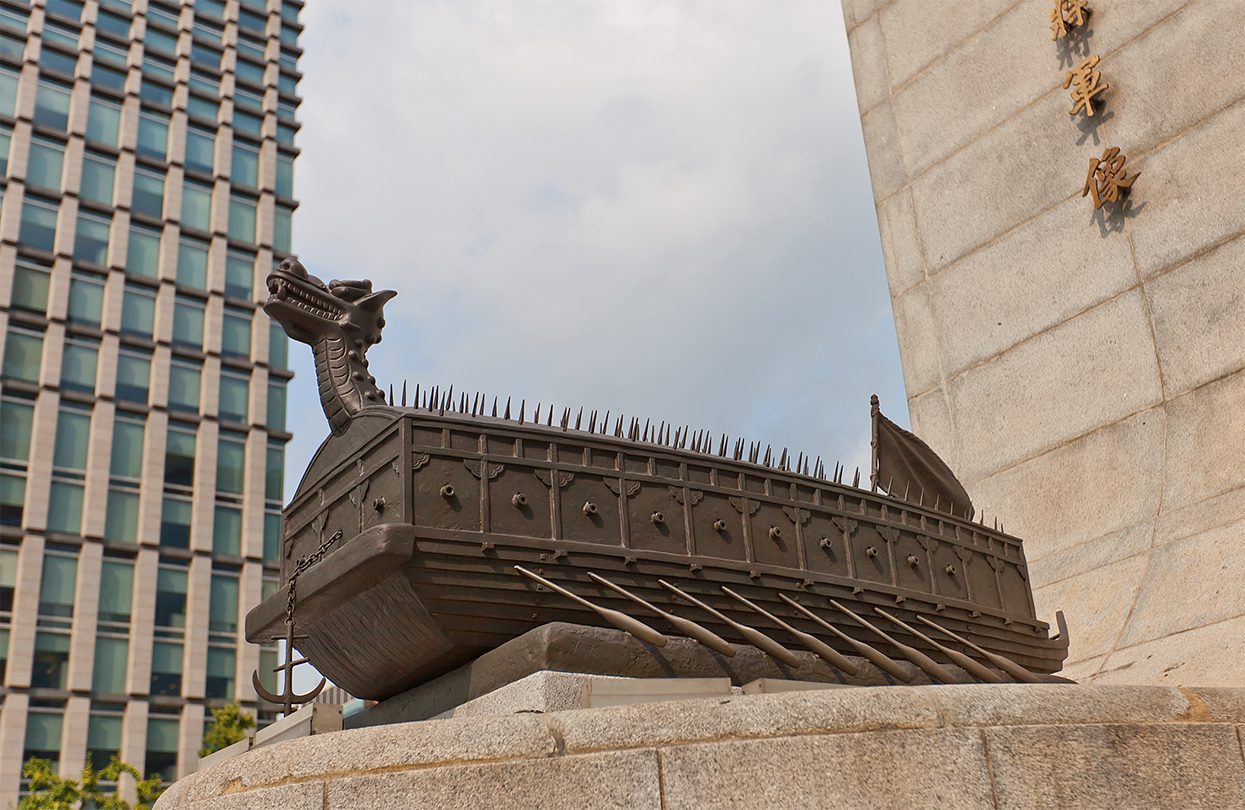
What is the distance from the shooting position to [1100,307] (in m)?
13.8

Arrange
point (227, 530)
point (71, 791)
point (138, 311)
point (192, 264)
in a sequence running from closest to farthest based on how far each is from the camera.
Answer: point (71, 791), point (227, 530), point (138, 311), point (192, 264)

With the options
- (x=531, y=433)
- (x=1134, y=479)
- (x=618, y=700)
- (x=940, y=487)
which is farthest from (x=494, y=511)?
(x=1134, y=479)

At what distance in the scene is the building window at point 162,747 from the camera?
3772 cm

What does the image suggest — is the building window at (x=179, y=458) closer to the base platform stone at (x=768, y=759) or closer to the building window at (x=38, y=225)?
the building window at (x=38, y=225)

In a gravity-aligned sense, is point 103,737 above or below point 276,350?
below

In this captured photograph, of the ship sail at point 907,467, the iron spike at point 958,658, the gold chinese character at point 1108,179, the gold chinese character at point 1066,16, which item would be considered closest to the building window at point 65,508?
the ship sail at point 907,467

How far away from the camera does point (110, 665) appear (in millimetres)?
38000

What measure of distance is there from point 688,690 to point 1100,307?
29.7ft

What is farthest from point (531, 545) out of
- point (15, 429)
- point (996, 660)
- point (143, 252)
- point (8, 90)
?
point (8, 90)

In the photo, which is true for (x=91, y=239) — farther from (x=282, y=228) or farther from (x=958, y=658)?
(x=958, y=658)

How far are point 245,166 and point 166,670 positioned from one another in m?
21.1

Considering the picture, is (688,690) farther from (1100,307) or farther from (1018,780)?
(1100,307)

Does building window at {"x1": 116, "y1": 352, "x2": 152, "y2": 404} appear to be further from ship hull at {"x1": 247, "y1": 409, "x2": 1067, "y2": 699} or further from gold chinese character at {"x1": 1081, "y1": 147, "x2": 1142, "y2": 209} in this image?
ship hull at {"x1": 247, "y1": 409, "x2": 1067, "y2": 699}

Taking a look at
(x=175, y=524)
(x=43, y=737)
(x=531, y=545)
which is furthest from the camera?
(x=175, y=524)
